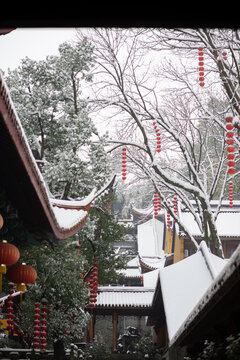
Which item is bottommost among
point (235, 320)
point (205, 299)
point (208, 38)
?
point (235, 320)

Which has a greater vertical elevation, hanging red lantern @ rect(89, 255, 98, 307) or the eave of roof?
the eave of roof

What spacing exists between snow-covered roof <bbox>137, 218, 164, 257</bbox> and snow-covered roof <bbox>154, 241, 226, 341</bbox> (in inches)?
1035

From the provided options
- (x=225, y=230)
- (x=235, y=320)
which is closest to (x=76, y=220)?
(x=235, y=320)

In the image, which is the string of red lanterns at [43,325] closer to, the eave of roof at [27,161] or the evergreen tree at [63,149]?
the evergreen tree at [63,149]

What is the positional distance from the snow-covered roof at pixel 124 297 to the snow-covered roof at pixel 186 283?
11.0 m

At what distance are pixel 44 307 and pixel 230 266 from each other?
8.45 meters

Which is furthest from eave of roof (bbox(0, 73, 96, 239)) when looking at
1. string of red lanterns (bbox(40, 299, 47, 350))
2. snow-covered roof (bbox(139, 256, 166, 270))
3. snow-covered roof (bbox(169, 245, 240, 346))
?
snow-covered roof (bbox(139, 256, 166, 270))

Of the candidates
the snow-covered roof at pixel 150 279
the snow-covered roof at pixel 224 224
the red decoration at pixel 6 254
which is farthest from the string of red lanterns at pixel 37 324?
the snow-covered roof at pixel 150 279

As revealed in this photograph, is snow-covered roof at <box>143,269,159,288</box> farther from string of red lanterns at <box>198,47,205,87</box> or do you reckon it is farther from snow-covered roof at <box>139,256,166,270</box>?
string of red lanterns at <box>198,47,205,87</box>

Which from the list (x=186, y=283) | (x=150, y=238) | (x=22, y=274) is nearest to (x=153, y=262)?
(x=150, y=238)

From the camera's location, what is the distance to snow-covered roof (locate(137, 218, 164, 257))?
38.8 m

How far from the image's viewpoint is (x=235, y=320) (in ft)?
17.8

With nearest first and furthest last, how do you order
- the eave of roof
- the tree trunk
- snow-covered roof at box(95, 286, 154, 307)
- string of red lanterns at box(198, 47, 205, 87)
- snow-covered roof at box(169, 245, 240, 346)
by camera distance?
snow-covered roof at box(169, 245, 240, 346) < the eave of roof < string of red lanterns at box(198, 47, 205, 87) < the tree trunk < snow-covered roof at box(95, 286, 154, 307)
